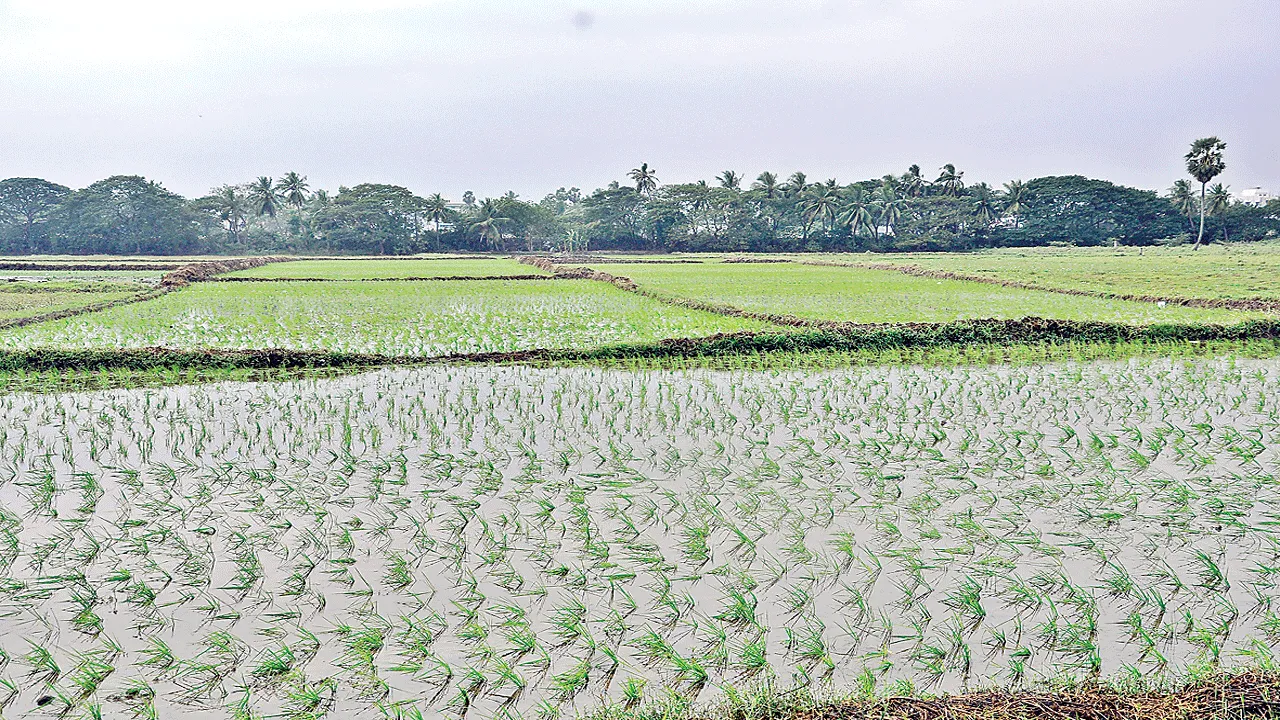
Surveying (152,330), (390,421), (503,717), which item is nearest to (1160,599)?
(503,717)

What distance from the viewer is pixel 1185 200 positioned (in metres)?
51.8

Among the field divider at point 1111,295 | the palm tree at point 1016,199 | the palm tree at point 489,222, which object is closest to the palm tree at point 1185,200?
the palm tree at point 1016,199

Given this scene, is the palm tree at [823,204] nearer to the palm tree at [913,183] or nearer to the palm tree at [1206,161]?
the palm tree at [913,183]

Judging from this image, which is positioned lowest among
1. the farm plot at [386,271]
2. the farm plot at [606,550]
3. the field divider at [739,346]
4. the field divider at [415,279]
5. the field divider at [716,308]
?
the farm plot at [606,550]

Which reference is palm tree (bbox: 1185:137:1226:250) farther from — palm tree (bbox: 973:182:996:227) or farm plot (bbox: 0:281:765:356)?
farm plot (bbox: 0:281:765:356)

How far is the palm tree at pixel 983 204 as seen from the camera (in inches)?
2154

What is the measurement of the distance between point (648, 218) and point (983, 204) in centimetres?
2145

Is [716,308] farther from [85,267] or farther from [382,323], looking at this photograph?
[85,267]

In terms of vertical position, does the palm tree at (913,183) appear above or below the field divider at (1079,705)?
above

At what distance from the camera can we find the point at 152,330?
12.4 meters

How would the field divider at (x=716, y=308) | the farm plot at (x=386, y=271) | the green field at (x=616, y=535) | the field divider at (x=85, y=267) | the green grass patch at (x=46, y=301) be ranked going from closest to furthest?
the green field at (x=616, y=535) < the field divider at (x=716, y=308) < the green grass patch at (x=46, y=301) < the farm plot at (x=386, y=271) < the field divider at (x=85, y=267)

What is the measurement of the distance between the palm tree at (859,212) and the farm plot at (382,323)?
39.3 meters

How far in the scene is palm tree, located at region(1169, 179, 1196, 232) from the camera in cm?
5169

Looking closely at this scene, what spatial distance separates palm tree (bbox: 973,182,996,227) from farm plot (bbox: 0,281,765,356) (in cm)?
4196
